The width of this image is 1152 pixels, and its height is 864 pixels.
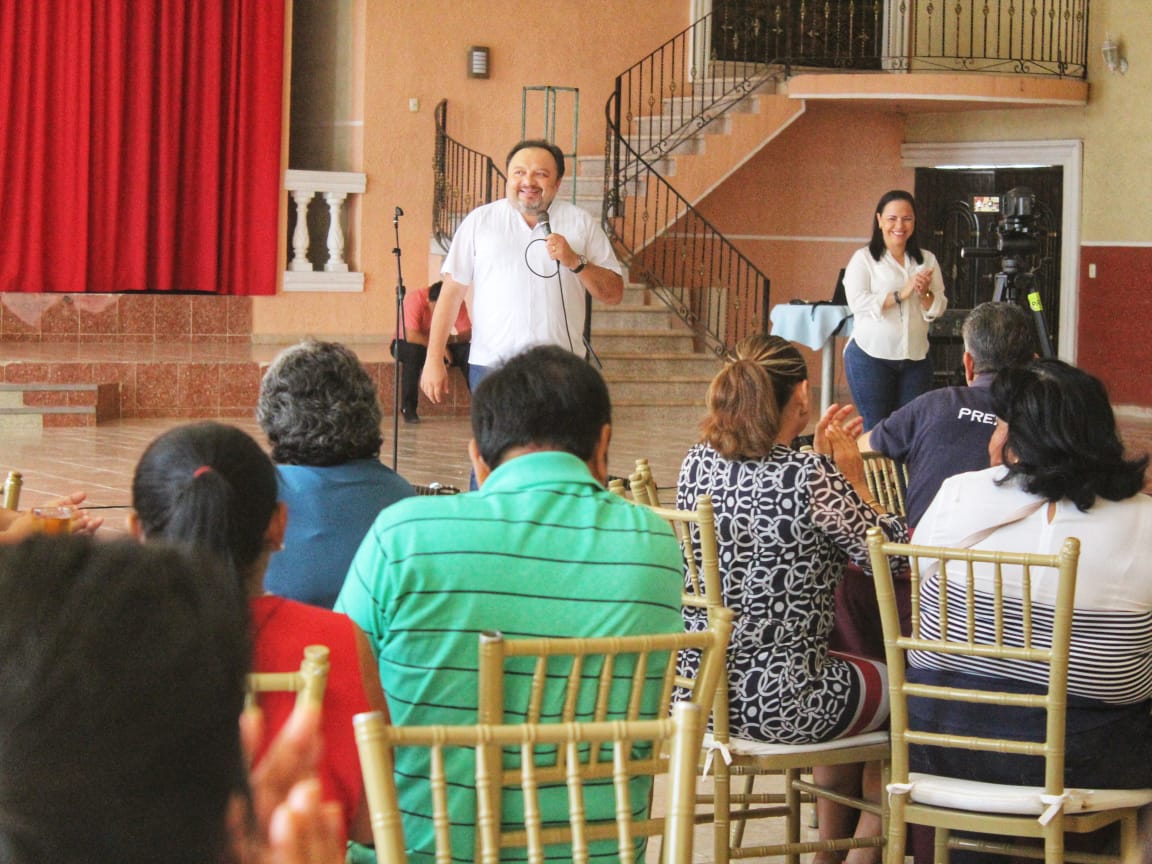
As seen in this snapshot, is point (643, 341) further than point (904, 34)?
No

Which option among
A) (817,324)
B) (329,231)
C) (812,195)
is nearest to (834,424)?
(817,324)

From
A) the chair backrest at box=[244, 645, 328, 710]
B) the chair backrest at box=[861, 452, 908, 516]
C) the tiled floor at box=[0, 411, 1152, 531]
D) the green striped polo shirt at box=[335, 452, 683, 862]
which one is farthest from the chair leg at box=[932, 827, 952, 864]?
the tiled floor at box=[0, 411, 1152, 531]

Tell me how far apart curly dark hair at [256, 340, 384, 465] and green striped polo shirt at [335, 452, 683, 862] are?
0.74 m

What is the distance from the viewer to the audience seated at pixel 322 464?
7.89ft

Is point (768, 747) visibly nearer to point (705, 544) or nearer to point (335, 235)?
point (705, 544)

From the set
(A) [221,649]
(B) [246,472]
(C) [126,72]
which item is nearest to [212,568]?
(A) [221,649]

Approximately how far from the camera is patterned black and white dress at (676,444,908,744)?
2.56 metres

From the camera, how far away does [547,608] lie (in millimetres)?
1759

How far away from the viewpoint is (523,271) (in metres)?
4.68

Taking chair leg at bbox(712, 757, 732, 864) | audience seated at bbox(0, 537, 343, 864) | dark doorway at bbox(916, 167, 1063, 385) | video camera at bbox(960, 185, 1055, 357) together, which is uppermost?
dark doorway at bbox(916, 167, 1063, 385)

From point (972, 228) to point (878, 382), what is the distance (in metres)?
7.09

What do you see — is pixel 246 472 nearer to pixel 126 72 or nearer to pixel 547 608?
pixel 547 608

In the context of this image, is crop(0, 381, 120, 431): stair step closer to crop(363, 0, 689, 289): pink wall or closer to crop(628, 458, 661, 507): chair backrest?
crop(363, 0, 689, 289): pink wall

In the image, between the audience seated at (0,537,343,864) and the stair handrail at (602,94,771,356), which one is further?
the stair handrail at (602,94,771,356)
